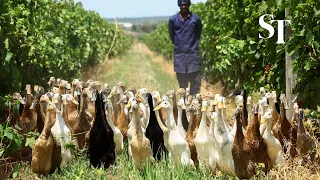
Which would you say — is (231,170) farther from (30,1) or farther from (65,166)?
(30,1)

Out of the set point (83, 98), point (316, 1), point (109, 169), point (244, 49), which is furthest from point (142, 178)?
point (244, 49)

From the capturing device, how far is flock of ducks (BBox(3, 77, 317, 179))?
4.32 m

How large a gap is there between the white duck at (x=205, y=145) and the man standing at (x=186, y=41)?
3.98 meters

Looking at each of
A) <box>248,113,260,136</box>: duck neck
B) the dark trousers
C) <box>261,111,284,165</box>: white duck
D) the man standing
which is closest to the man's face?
the man standing

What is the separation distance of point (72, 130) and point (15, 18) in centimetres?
247

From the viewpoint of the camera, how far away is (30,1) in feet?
26.3

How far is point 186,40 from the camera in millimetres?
8516

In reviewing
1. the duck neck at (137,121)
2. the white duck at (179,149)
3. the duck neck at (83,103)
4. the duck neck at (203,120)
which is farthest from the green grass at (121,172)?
the duck neck at (83,103)

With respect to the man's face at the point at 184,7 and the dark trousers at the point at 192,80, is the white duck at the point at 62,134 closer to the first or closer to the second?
the man's face at the point at 184,7

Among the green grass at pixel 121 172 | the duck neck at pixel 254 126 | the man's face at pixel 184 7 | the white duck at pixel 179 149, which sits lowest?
the green grass at pixel 121 172

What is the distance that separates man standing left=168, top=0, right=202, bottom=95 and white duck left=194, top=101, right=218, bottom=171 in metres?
3.98

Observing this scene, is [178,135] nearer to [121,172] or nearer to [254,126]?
[121,172]

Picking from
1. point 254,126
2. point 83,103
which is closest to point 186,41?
point 83,103

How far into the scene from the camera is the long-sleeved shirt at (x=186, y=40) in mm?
8422
